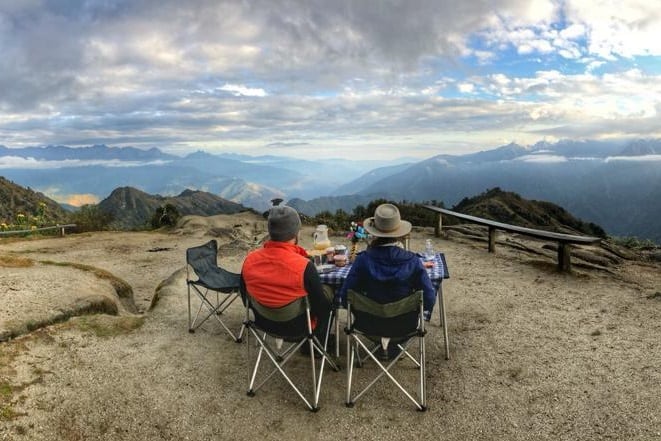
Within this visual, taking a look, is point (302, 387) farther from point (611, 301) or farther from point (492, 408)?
point (611, 301)

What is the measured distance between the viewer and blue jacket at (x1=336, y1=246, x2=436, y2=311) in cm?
391

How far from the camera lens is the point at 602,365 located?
464 centimetres

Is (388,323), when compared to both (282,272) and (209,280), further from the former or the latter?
(209,280)

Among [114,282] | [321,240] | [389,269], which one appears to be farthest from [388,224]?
[114,282]

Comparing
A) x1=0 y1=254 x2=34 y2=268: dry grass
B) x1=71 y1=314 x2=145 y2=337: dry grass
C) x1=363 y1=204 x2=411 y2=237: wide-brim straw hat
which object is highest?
x1=363 y1=204 x2=411 y2=237: wide-brim straw hat

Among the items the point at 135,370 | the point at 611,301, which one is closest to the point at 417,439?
the point at 135,370

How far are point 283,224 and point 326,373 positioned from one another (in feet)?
5.76

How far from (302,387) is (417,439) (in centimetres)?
125

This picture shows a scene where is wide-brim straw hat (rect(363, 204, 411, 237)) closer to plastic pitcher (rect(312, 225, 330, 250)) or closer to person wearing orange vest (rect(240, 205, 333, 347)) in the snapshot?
person wearing orange vest (rect(240, 205, 333, 347))

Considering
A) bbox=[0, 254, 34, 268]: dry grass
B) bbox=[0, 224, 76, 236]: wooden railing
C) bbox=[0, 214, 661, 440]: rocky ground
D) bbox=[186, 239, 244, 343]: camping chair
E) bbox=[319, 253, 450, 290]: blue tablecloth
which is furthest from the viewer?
bbox=[0, 224, 76, 236]: wooden railing

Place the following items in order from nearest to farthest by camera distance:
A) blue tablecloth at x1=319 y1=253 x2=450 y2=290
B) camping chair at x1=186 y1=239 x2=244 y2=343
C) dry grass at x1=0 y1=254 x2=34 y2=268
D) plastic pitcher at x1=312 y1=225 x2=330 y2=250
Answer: blue tablecloth at x1=319 y1=253 x2=450 y2=290 → plastic pitcher at x1=312 y1=225 x2=330 y2=250 → camping chair at x1=186 y1=239 x2=244 y2=343 → dry grass at x1=0 y1=254 x2=34 y2=268

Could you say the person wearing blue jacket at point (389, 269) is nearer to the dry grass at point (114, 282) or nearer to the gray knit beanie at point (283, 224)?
the gray knit beanie at point (283, 224)

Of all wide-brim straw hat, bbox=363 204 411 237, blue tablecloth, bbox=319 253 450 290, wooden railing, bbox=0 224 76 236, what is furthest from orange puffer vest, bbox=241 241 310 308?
wooden railing, bbox=0 224 76 236

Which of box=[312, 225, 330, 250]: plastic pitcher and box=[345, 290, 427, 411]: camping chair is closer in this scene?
box=[345, 290, 427, 411]: camping chair
